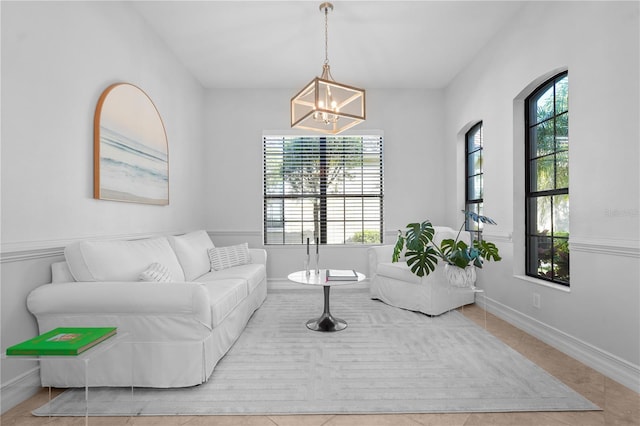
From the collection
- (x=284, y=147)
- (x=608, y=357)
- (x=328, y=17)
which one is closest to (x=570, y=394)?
(x=608, y=357)

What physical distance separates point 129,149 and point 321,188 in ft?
8.55

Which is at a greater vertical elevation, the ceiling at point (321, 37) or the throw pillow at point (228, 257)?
the ceiling at point (321, 37)

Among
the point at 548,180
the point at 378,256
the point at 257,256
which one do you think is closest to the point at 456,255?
the point at 548,180

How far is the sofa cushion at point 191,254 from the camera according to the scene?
3100 millimetres

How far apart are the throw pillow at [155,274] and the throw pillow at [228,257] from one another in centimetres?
116

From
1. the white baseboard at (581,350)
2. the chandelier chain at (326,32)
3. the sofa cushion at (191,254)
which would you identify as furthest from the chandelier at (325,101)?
the white baseboard at (581,350)

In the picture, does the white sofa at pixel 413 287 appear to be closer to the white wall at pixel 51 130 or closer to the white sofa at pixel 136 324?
Answer: the white sofa at pixel 136 324

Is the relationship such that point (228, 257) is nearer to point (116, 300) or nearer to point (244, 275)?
point (244, 275)

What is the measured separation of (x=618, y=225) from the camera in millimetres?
2082

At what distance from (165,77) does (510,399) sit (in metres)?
4.08

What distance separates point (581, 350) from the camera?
2342 millimetres

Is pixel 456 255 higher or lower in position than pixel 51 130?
lower

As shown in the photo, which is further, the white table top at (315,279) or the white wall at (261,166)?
the white wall at (261,166)

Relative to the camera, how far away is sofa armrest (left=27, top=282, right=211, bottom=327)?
1.92 meters
